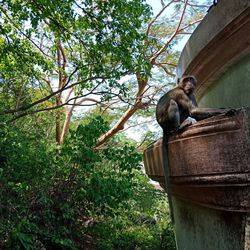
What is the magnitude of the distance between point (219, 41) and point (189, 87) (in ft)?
1.55

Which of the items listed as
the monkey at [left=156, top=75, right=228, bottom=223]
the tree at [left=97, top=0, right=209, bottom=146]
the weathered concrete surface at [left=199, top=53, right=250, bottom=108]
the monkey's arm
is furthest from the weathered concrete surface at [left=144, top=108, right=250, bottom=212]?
the tree at [left=97, top=0, right=209, bottom=146]

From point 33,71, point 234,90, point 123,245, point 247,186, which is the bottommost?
point 123,245

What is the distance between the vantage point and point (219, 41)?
5.12 feet

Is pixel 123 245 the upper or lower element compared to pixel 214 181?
lower

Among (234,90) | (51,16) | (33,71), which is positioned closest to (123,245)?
(33,71)

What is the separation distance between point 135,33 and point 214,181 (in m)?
5.03

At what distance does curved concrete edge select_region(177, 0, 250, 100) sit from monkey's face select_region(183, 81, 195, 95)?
6 centimetres

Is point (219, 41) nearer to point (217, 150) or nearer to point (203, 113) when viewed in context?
point (203, 113)

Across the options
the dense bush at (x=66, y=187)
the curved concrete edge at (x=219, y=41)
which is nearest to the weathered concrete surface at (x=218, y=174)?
the curved concrete edge at (x=219, y=41)

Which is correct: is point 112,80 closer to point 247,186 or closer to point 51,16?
point 51,16

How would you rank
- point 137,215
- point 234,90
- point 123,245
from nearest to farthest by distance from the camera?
point 234,90
point 123,245
point 137,215

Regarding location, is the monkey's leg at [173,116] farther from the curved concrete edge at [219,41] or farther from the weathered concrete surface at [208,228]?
the weathered concrete surface at [208,228]

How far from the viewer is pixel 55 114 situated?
36.6 feet

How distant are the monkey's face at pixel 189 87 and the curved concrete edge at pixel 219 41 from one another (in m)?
0.06
